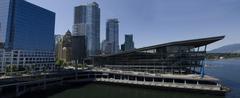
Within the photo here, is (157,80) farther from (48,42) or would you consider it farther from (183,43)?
(48,42)

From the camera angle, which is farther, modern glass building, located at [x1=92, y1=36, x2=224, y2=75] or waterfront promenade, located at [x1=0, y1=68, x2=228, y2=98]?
modern glass building, located at [x1=92, y1=36, x2=224, y2=75]

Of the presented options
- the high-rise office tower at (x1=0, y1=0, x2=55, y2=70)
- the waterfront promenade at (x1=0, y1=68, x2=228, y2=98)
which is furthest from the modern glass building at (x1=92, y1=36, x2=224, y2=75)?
the high-rise office tower at (x1=0, y1=0, x2=55, y2=70)

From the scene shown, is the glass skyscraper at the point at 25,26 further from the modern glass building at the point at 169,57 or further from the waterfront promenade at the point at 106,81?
the modern glass building at the point at 169,57

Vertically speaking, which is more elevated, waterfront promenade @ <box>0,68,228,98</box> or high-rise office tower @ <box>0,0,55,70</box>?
high-rise office tower @ <box>0,0,55,70</box>

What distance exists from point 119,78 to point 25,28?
3158 inches

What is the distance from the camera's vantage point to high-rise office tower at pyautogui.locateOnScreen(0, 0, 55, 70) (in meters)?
143

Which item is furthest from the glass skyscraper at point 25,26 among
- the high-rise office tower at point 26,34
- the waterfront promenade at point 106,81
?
the waterfront promenade at point 106,81

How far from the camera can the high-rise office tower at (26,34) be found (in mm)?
142875

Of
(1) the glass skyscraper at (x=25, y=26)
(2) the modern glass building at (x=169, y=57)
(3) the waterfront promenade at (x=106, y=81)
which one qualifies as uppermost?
(1) the glass skyscraper at (x=25, y=26)

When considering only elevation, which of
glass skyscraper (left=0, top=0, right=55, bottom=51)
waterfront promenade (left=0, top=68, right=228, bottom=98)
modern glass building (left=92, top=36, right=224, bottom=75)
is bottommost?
waterfront promenade (left=0, top=68, right=228, bottom=98)

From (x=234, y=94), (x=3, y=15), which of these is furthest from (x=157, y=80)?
(x=3, y=15)

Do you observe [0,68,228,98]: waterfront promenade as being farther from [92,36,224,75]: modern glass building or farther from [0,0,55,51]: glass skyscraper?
[0,0,55,51]: glass skyscraper

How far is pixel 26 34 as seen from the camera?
157 meters

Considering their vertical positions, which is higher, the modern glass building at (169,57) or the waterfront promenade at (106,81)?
the modern glass building at (169,57)
